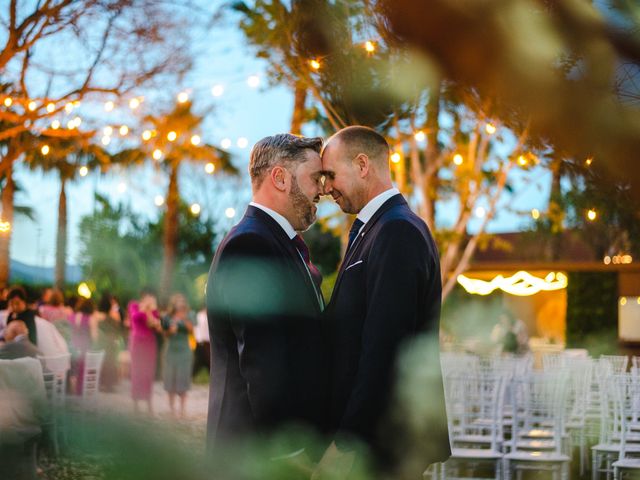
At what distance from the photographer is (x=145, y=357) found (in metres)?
12.5

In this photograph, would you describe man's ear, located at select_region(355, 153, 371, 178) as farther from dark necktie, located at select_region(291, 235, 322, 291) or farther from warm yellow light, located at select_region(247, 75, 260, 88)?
warm yellow light, located at select_region(247, 75, 260, 88)

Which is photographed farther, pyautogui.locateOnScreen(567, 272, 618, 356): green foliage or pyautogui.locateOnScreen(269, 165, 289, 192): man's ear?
pyautogui.locateOnScreen(567, 272, 618, 356): green foliage

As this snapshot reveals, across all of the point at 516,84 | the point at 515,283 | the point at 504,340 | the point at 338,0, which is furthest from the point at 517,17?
the point at 515,283

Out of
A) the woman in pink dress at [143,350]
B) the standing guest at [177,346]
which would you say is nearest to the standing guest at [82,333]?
the woman in pink dress at [143,350]

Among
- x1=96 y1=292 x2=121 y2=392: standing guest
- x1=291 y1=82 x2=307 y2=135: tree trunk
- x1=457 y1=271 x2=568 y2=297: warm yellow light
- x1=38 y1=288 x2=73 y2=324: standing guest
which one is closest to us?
x1=291 y1=82 x2=307 y2=135: tree trunk

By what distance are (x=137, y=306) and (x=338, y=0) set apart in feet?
17.3

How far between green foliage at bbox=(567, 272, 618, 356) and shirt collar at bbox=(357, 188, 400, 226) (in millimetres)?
17126

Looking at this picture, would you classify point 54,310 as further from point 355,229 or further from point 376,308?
point 376,308

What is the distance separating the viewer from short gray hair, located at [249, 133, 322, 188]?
288cm

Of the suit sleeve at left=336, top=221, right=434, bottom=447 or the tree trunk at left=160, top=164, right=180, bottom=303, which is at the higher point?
the tree trunk at left=160, top=164, right=180, bottom=303

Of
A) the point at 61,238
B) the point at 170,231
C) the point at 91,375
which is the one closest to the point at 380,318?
the point at 91,375

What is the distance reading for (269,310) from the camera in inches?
105

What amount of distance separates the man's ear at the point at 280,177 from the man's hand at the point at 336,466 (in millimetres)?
788

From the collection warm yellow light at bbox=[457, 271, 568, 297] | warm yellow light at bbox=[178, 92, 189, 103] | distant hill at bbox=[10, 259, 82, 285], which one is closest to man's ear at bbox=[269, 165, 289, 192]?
warm yellow light at bbox=[178, 92, 189, 103]
